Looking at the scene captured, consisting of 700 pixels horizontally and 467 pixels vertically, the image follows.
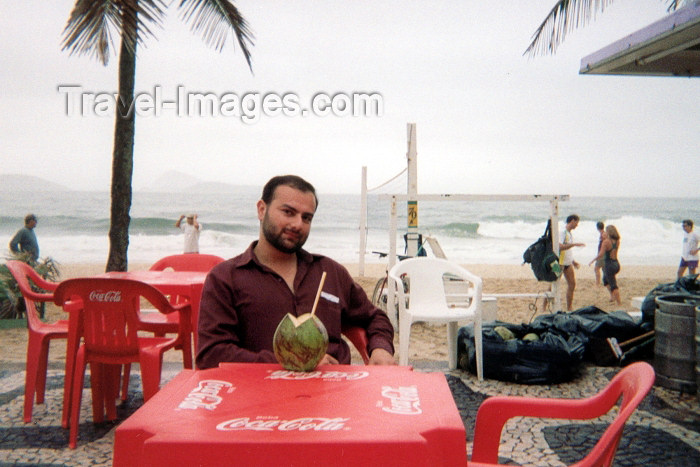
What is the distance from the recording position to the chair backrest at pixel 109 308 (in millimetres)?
3320

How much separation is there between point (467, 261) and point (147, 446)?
21157 mm

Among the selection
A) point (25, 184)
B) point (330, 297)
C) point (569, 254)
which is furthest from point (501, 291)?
point (25, 184)

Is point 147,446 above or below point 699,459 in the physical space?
above

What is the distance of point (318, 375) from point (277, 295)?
0.69 meters

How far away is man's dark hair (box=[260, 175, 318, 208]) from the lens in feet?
7.68

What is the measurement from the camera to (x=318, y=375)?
156 cm

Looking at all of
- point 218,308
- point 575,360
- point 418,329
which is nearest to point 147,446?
point 218,308

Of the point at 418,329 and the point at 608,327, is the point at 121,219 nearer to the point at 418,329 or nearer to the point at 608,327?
the point at 418,329

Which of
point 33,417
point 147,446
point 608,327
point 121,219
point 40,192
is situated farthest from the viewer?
point 40,192

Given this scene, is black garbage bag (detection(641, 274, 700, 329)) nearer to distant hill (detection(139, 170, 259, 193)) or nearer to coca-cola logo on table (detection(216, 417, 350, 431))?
coca-cola logo on table (detection(216, 417, 350, 431))

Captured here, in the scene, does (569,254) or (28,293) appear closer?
(28,293)

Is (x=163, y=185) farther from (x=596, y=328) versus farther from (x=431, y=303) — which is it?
(x=596, y=328)

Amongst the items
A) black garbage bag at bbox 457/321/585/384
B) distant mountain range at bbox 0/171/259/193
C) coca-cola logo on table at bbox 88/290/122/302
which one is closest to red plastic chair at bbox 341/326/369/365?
coca-cola logo on table at bbox 88/290/122/302

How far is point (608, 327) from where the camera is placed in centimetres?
541
